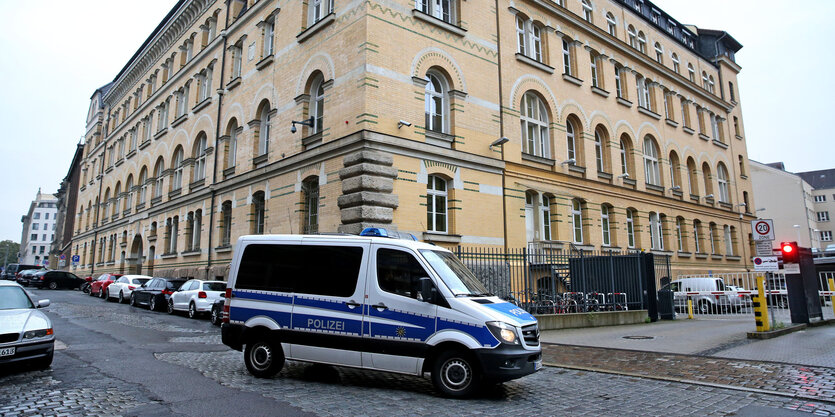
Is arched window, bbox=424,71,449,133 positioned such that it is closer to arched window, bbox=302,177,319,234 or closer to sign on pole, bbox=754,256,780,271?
arched window, bbox=302,177,319,234

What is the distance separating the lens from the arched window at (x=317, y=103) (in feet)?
60.8

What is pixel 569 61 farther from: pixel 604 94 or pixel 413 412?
pixel 413 412

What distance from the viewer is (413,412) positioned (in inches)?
225

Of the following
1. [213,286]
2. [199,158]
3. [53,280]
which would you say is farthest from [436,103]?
[53,280]

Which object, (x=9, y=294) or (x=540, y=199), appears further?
(x=540, y=199)

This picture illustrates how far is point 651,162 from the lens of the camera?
28688 millimetres

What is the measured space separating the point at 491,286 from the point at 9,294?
1269 cm

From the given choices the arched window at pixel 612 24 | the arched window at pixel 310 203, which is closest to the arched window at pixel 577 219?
the arched window at pixel 612 24

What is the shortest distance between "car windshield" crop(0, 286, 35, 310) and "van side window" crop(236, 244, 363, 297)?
13.3ft

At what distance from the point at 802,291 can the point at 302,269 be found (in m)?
13.7

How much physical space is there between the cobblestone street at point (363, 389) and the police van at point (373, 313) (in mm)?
400

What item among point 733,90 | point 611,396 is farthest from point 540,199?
point 733,90

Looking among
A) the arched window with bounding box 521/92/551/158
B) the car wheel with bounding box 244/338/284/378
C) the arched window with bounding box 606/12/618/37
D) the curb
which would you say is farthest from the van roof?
the arched window with bounding box 606/12/618/37

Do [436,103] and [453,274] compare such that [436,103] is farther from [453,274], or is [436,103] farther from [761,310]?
[453,274]
